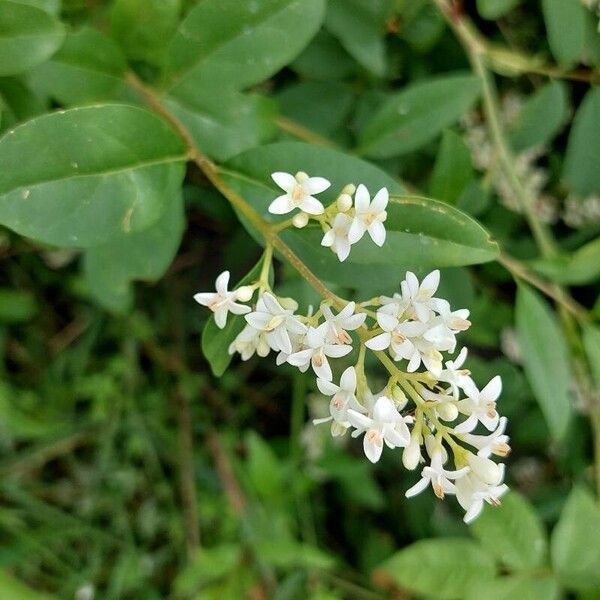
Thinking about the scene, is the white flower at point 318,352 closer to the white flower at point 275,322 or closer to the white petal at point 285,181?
the white flower at point 275,322

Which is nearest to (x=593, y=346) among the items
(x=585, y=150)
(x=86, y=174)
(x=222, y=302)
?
(x=585, y=150)

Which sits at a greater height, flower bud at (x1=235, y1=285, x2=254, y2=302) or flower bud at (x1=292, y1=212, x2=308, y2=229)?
flower bud at (x1=292, y1=212, x2=308, y2=229)

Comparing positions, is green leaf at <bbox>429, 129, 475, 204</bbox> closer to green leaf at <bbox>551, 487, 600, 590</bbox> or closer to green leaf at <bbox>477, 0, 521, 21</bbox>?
green leaf at <bbox>477, 0, 521, 21</bbox>

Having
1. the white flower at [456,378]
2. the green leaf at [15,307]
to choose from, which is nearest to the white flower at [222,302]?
the white flower at [456,378]

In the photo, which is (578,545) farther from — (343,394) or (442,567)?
(343,394)

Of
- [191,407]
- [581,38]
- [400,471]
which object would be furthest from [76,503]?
[581,38]

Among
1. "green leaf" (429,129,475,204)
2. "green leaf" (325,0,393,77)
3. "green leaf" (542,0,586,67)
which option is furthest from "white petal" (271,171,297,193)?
"green leaf" (542,0,586,67)

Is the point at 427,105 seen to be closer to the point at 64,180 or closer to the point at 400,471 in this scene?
the point at 64,180
